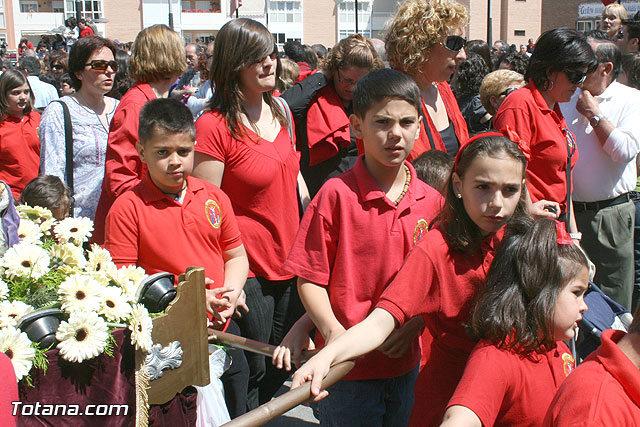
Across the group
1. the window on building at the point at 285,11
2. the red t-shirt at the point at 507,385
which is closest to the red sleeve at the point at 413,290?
the red t-shirt at the point at 507,385

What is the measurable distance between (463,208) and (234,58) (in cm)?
158

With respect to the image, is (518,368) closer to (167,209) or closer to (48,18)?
(167,209)

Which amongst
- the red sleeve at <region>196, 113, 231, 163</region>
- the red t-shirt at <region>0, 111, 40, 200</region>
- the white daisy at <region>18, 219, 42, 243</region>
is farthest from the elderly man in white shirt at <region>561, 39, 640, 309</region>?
the red t-shirt at <region>0, 111, 40, 200</region>

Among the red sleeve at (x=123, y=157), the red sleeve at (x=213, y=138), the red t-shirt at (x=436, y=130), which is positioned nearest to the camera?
the red sleeve at (x=213, y=138)

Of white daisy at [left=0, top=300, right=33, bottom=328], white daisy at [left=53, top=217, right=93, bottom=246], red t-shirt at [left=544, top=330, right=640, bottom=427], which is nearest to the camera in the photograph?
red t-shirt at [left=544, top=330, right=640, bottom=427]

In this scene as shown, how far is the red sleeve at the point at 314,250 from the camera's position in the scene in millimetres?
2432

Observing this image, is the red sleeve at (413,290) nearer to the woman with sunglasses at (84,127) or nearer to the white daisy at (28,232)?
the white daisy at (28,232)

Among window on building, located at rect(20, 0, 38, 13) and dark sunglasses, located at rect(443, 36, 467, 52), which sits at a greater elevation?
window on building, located at rect(20, 0, 38, 13)

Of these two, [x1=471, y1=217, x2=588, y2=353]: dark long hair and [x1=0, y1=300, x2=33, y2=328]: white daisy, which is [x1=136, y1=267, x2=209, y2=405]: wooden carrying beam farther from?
[x1=471, y1=217, x2=588, y2=353]: dark long hair

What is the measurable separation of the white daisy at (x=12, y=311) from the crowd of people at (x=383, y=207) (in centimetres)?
57

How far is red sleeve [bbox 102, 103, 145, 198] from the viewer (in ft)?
11.4

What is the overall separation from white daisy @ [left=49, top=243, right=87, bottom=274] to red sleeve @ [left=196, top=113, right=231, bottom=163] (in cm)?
100

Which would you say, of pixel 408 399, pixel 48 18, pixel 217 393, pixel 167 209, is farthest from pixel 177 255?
pixel 48 18

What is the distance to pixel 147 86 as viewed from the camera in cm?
405
